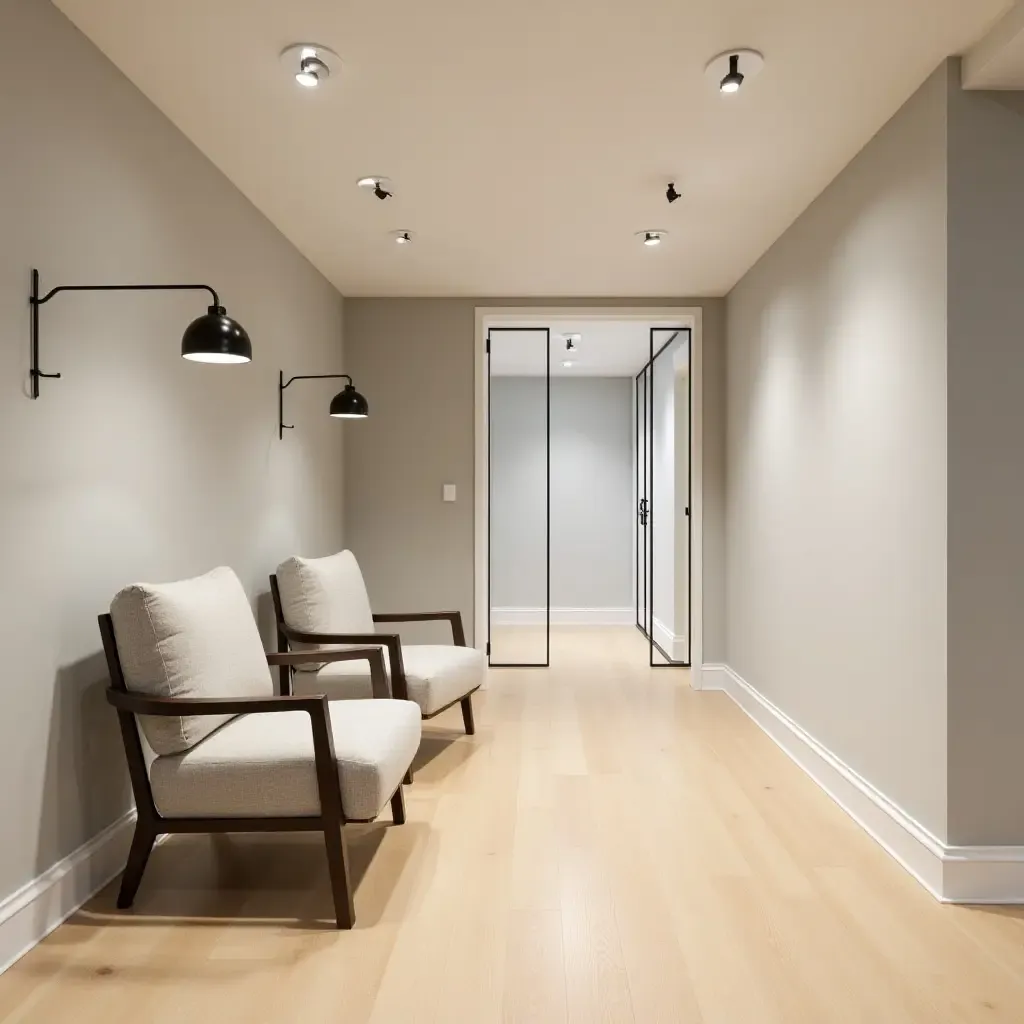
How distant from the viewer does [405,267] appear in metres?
4.64

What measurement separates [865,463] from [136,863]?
262 centimetres

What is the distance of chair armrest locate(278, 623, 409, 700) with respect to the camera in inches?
138

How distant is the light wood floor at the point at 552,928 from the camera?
1.90 meters

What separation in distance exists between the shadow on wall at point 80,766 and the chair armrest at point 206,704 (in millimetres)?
124

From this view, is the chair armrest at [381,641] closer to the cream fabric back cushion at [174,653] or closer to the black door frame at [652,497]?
the cream fabric back cushion at [174,653]

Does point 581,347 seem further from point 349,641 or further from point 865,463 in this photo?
point 865,463

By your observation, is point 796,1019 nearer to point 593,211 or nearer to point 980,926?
point 980,926

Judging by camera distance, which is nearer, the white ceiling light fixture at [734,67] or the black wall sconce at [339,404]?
the white ceiling light fixture at [734,67]

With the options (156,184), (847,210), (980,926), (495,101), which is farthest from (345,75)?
(980,926)

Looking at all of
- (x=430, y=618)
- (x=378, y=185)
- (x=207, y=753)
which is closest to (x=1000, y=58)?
(x=378, y=185)

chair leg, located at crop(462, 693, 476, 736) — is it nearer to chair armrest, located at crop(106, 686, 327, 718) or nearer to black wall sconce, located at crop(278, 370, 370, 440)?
black wall sconce, located at crop(278, 370, 370, 440)

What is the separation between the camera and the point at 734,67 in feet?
8.09

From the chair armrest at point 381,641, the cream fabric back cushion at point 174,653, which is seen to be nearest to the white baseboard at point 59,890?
the cream fabric back cushion at point 174,653

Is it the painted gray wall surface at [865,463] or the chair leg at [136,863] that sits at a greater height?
the painted gray wall surface at [865,463]
